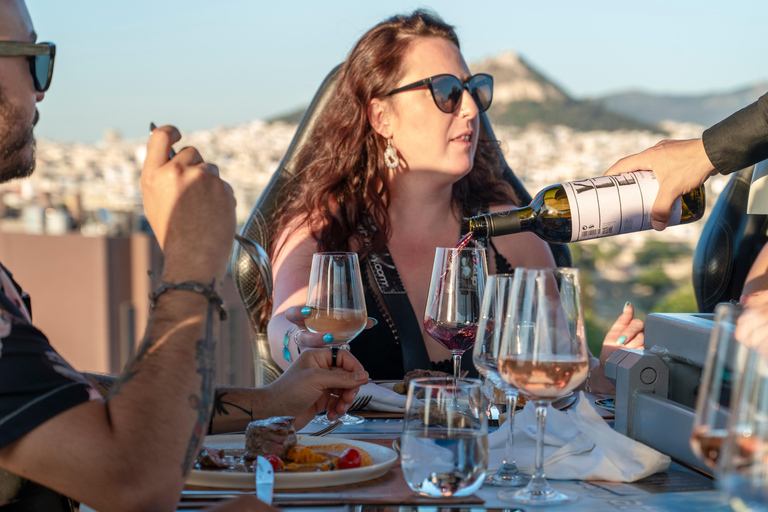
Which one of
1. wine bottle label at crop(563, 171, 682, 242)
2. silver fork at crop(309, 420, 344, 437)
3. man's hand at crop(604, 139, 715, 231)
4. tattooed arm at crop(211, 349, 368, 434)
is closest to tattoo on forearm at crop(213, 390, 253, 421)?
tattooed arm at crop(211, 349, 368, 434)

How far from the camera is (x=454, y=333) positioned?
5.08 feet

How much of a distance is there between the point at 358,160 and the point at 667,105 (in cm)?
2265

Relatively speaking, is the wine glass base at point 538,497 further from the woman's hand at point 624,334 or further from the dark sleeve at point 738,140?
the dark sleeve at point 738,140

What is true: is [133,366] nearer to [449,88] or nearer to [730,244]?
[449,88]

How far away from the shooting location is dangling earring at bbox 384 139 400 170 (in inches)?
104

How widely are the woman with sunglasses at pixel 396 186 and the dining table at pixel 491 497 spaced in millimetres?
1272

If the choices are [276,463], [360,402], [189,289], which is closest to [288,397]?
[360,402]

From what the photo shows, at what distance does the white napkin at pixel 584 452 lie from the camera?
1.10 meters

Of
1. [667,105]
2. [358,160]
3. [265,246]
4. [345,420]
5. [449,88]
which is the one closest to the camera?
[345,420]

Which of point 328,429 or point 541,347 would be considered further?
point 328,429

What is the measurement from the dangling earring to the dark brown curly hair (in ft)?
0.15

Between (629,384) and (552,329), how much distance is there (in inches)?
15.0

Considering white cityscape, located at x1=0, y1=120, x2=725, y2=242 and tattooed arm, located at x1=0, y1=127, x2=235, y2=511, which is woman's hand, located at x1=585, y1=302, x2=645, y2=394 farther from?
white cityscape, located at x1=0, y1=120, x2=725, y2=242

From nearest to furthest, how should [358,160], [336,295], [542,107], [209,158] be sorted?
[336,295] → [358,160] → [209,158] → [542,107]
